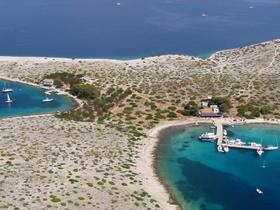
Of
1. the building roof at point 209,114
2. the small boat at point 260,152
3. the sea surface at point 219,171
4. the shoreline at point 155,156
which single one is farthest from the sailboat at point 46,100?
the small boat at point 260,152

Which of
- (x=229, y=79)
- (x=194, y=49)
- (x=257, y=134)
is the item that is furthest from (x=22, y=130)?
(x=194, y=49)

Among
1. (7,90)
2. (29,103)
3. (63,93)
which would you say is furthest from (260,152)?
(7,90)

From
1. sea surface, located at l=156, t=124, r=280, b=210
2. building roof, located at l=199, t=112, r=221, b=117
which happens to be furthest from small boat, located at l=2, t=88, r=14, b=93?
building roof, located at l=199, t=112, r=221, b=117

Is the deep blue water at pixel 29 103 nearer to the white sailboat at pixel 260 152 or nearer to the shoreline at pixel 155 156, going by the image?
the shoreline at pixel 155 156

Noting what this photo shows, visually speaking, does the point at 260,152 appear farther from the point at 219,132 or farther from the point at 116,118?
the point at 116,118

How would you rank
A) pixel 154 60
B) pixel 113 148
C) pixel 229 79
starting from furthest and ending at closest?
pixel 154 60, pixel 229 79, pixel 113 148

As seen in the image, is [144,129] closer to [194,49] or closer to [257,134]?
[257,134]
